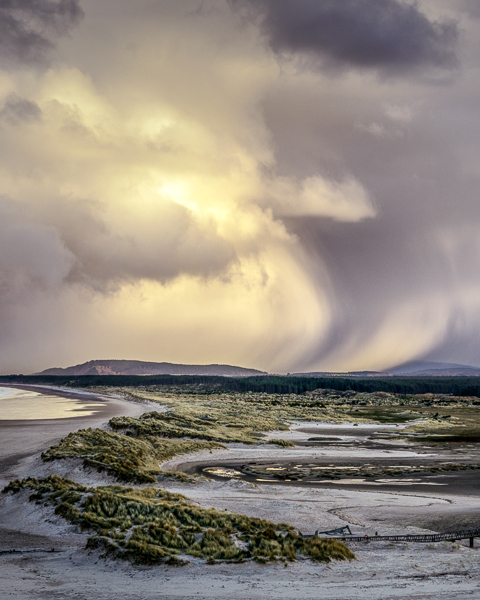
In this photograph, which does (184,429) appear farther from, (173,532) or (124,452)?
(173,532)

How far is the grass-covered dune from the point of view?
1894 centimetres

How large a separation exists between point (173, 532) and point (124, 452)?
23.7 metres

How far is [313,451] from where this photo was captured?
53188mm

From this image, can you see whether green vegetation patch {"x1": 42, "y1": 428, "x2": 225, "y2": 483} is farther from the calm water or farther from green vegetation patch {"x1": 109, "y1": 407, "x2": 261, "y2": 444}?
the calm water

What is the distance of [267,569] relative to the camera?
58.2ft

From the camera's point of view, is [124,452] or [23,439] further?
[23,439]

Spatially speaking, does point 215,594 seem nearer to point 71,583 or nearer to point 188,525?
point 71,583

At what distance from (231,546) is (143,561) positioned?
11.8 ft

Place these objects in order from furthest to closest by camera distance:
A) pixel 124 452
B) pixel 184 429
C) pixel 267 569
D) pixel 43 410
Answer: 1. pixel 43 410
2. pixel 184 429
3. pixel 124 452
4. pixel 267 569

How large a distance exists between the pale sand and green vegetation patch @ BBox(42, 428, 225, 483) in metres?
8.58

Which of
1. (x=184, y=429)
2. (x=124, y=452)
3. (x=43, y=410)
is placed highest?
(x=124, y=452)

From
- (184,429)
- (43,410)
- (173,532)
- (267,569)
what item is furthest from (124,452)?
(43,410)

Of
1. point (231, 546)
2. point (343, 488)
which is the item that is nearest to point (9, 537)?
point (231, 546)

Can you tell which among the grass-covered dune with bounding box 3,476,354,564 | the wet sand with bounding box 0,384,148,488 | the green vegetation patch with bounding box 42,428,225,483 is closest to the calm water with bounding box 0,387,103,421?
the wet sand with bounding box 0,384,148,488
